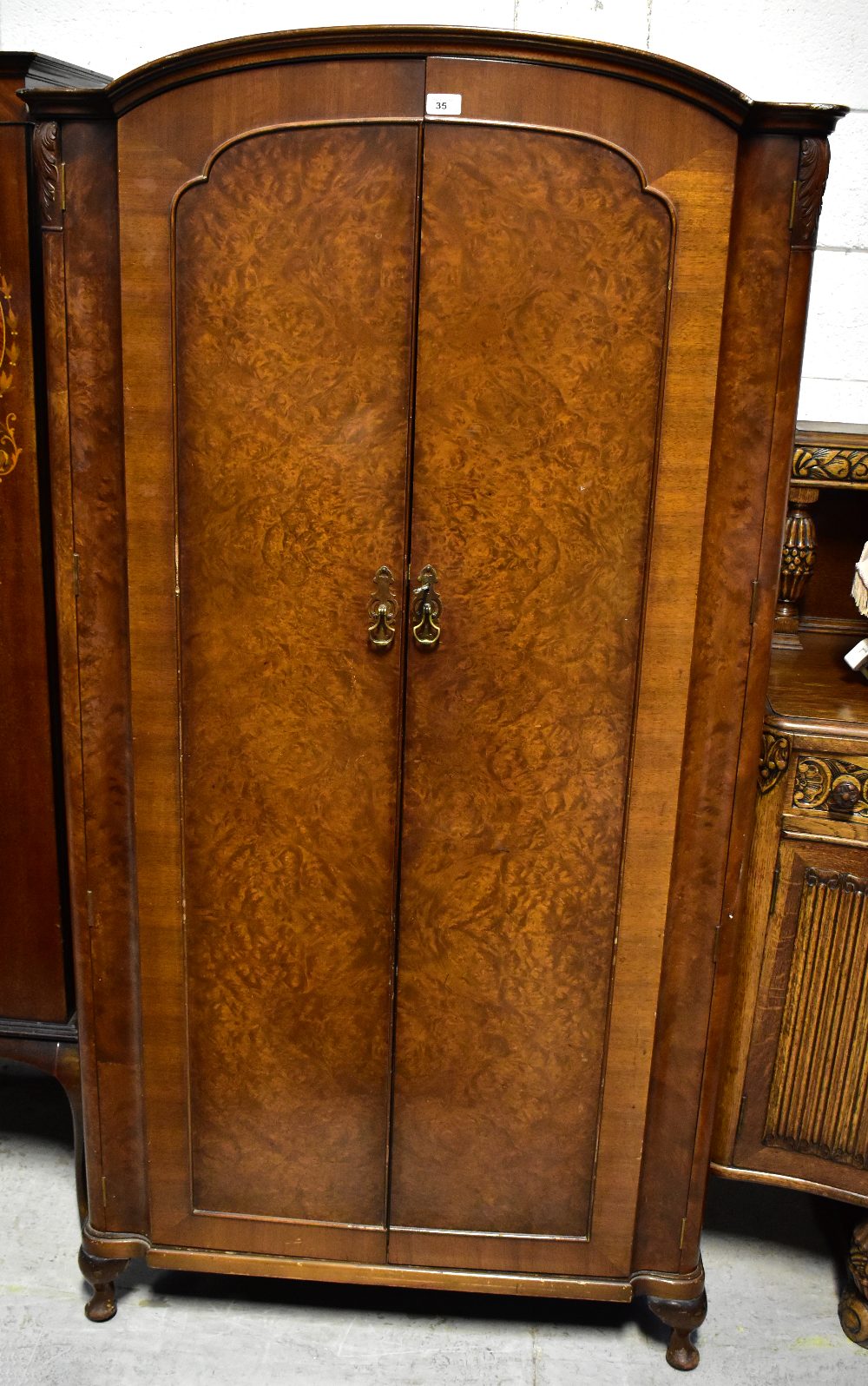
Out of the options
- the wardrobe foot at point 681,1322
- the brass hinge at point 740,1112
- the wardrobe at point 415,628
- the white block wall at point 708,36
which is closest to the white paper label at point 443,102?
the wardrobe at point 415,628

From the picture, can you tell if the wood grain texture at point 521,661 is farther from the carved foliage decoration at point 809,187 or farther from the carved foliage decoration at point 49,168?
the carved foliage decoration at point 49,168

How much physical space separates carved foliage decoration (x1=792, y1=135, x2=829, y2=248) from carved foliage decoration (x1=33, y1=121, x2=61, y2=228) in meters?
0.95

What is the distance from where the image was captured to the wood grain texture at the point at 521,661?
1.48m

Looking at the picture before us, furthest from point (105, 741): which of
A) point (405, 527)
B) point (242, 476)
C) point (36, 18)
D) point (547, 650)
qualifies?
point (36, 18)

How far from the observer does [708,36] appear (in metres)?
2.15

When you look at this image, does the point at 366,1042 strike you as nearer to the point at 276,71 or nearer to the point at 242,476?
the point at 242,476

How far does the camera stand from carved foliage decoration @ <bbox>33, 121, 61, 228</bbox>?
5.01 feet

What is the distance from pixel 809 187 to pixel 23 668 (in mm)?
1330

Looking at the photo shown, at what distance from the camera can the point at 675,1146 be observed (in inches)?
71.2

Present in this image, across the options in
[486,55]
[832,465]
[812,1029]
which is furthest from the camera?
[832,465]

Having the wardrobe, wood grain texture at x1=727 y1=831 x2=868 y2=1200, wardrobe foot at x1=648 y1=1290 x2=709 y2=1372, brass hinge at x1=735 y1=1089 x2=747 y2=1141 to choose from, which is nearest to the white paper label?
the wardrobe

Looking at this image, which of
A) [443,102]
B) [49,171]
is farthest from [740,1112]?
[49,171]

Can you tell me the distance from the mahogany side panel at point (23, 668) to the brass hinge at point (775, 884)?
1152 millimetres

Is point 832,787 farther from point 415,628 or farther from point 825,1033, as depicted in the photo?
point 415,628
